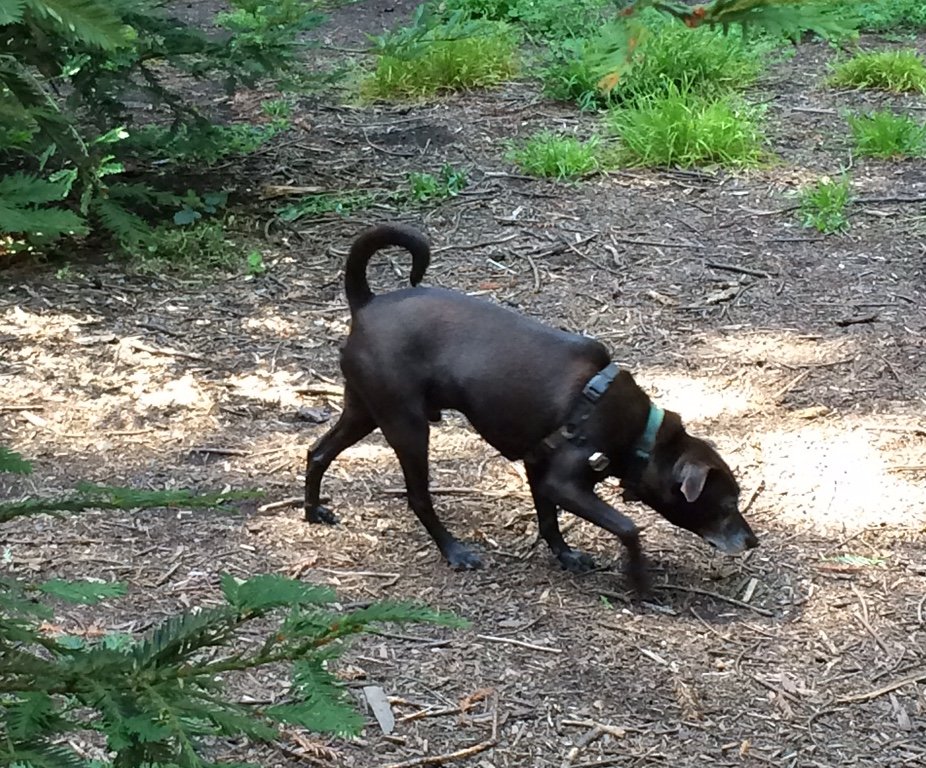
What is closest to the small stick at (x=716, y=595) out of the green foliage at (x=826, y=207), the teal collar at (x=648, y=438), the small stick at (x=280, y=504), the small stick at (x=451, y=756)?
the teal collar at (x=648, y=438)

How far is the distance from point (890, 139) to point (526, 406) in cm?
451

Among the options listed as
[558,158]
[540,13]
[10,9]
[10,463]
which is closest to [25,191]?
[10,463]

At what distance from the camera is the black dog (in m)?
3.97

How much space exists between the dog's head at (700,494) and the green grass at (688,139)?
3732 mm

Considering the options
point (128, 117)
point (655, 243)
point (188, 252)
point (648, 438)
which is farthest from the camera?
point (128, 117)

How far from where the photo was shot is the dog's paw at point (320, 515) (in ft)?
14.3

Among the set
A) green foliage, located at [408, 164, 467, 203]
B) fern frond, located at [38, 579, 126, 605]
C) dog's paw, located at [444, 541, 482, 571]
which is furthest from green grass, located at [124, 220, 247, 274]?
fern frond, located at [38, 579, 126, 605]

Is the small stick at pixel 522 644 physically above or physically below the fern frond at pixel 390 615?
below

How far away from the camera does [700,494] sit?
402 cm

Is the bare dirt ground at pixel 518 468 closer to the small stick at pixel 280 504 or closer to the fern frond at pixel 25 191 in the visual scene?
the small stick at pixel 280 504

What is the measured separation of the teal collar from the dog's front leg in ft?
0.69

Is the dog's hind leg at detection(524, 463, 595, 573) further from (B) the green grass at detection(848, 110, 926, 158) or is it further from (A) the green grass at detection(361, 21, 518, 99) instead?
(A) the green grass at detection(361, 21, 518, 99)

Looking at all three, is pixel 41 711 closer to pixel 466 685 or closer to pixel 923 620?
pixel 466 685

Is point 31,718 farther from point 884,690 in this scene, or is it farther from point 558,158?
point 558,158
